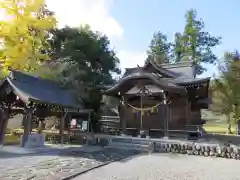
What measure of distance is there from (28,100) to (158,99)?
990cm

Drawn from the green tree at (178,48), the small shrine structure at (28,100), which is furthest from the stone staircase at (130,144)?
the green tree at (178,48)

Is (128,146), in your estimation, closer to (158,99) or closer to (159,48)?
(158,99)

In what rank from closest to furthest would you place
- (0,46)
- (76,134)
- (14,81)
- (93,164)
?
(93,164) → (14,81) → (76,134) → (0,46)

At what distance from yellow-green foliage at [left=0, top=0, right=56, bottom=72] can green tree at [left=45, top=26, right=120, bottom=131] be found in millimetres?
1429

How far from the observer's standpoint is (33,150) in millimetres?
11766

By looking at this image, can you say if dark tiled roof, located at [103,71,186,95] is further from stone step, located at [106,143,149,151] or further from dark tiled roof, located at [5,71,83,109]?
stone step, located at [106,143,149,151]

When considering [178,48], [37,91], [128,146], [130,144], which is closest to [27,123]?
[37,91]

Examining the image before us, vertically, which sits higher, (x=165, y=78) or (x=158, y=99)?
(x=165, y=78)

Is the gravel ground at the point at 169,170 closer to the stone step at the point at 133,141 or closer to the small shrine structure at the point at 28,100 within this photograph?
the stone step at the point at 133,141

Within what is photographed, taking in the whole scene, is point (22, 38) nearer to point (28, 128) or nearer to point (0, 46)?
point (0, 46)

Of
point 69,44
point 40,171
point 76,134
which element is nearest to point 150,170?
point 40,171

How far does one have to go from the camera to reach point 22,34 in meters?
21.9

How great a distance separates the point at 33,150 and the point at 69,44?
38.4 feet

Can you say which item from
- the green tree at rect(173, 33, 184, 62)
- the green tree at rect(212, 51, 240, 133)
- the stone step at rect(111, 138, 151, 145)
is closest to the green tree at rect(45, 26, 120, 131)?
Answer: the stone step at rect(111, 138, 151, 145)
